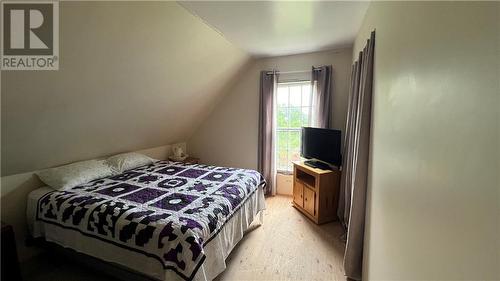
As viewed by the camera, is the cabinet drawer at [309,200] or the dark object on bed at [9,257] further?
the cabinet drawer at [309,200]

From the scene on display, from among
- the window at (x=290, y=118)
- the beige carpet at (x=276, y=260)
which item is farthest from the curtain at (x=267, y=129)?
the beige carpet at (x=276, y=260)

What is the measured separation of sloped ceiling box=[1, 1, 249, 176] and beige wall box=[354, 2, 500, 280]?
1.86m

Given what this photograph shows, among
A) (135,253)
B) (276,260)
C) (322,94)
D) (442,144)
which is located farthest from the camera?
(322,94)

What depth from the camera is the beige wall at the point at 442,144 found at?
0.51 meters

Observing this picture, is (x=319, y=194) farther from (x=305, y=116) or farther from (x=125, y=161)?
(x=125, y=161)

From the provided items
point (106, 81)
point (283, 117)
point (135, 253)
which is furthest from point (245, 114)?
point (135, 253)

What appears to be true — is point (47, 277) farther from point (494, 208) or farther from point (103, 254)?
point (494, 208)

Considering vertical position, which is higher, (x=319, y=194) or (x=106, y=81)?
(x=106, y=81)

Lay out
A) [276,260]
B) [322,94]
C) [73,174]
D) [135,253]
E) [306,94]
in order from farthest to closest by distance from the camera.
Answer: [306,94] → [322,94] → [73,174] → [276,260] → [135,253]

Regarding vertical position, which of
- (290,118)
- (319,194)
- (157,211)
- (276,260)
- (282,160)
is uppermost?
(290,118)

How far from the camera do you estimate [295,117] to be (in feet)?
12.9

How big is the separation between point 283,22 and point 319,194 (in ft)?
7.00

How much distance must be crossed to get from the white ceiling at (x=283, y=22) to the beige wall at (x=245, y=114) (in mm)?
357

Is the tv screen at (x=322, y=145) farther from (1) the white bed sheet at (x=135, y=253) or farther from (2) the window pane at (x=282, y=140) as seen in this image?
(1) the white bed sheet at (x=135, y=253)
